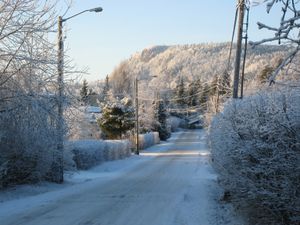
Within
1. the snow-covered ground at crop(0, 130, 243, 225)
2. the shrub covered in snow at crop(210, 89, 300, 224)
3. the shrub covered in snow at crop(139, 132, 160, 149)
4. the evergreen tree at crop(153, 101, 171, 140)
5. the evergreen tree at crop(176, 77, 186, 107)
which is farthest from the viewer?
the evergreen tree at crop(176, 77, 186, 107)

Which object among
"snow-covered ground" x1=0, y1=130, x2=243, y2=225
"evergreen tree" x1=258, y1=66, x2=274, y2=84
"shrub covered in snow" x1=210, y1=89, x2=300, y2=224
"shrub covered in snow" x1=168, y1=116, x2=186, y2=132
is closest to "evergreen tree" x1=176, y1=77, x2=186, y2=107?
"shrub covered in snow" x1=168, y1=116, x2=186, y2=132

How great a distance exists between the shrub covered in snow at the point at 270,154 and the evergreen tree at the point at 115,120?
45.8 meters

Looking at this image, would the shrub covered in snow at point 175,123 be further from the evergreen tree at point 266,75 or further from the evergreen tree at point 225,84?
the evergreen tree at point 266,75

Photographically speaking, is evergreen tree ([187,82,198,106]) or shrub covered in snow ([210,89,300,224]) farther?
evergreen tree ([187,82,198,106])

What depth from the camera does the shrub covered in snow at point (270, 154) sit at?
8405 millimetres

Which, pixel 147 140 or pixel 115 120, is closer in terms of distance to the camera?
pixel 115 120

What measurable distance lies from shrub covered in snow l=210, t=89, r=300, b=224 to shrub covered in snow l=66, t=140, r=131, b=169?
1347 centimetres

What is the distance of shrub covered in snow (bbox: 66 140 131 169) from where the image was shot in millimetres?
29656

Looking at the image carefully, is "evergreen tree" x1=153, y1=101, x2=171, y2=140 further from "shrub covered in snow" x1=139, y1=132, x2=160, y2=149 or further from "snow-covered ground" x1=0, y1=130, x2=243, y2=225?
"snow-covered ground" x1=0, y1=130, x2=243, y2=225

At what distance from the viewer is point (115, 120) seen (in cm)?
5666

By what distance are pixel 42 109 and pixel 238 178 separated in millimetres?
7689

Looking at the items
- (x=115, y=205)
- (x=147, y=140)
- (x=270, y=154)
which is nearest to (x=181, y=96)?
(x=147, y=140)

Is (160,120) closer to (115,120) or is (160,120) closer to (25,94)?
(115,120)

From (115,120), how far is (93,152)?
24.7 m
